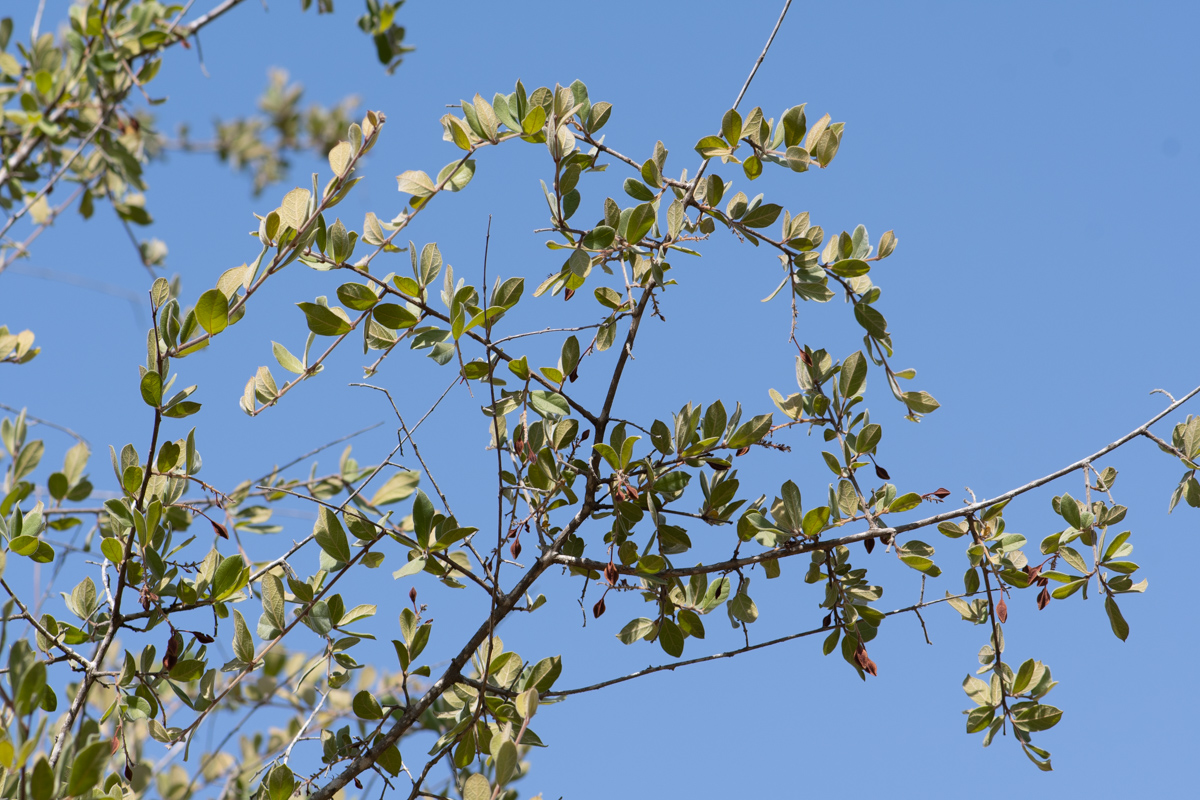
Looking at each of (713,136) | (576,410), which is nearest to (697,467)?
(576,410)

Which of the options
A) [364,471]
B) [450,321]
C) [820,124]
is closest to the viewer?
[450,321]

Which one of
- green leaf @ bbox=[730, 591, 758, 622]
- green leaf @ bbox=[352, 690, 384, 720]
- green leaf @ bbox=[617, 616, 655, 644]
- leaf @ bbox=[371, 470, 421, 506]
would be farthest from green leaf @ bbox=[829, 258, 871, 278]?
green leaf @ bbox=[352, 690, 384, 720]

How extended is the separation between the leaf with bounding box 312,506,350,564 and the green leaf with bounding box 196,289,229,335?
32 cm

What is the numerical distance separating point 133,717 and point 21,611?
0.23m

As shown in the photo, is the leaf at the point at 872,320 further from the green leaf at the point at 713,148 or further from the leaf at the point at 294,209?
the leaf at the point at 294,209

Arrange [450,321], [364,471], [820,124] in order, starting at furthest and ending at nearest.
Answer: [364,471], [820,124], [450,321]

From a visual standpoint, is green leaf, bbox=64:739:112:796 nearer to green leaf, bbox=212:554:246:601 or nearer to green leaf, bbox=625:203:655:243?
green leaf, bbox=212:554:246:601

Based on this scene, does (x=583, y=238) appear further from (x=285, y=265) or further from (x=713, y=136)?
(x=285, y=265)

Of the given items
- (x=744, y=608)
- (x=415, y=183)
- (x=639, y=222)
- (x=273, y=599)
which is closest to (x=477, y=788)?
(x=273, y=599)

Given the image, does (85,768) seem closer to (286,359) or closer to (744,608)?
(286,359)

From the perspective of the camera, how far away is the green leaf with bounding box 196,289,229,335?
1291 millimetres

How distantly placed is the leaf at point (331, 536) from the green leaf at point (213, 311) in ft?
1.06

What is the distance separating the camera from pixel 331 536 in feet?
4.70

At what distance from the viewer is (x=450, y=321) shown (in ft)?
4.77
